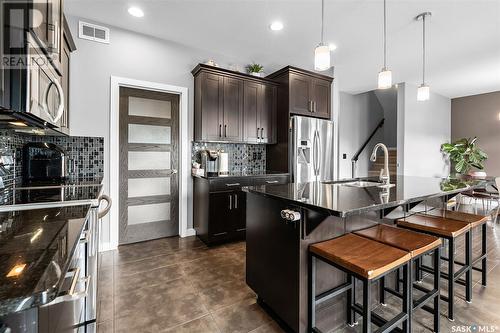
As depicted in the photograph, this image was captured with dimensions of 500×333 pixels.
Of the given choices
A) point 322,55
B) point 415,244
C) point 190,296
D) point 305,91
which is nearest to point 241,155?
point 305,91

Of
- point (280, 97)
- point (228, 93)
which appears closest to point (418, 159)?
point (280, 97)

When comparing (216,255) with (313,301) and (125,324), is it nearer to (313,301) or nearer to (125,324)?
(125,324)

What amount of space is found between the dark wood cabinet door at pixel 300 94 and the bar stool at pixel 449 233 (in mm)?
2363

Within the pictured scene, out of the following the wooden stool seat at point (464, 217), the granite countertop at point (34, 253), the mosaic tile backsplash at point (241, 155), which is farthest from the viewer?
the mosaic tile backsplash at point (241, 155)

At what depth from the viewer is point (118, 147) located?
3.14 metres

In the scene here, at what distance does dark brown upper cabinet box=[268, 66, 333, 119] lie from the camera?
152 inches

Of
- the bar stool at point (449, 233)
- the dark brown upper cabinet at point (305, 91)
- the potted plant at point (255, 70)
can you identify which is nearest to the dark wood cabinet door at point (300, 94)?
the dark brown upper cabinet at point (305, 91)

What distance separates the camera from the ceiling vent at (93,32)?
2922mm

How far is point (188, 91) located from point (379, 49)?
3050 mm

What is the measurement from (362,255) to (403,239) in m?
0.44

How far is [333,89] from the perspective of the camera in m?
4.42

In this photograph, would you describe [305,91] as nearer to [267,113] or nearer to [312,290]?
[267,113]

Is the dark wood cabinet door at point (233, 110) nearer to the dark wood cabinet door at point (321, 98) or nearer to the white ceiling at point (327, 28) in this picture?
the white ceiling at point (327, 28)

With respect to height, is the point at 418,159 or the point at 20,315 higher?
the point at 418,159
